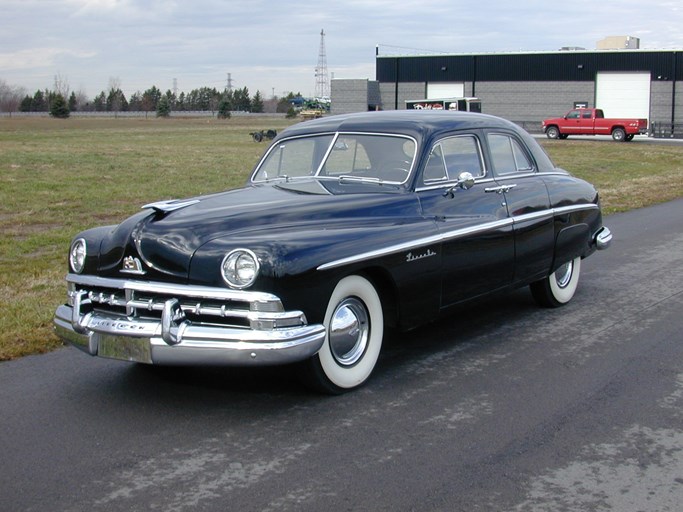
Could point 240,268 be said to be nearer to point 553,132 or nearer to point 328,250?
point 328,250

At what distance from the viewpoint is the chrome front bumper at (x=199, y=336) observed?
15.2ft

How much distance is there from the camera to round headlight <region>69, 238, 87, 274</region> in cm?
538

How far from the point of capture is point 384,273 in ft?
17.8

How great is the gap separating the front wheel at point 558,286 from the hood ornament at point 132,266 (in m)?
3.77

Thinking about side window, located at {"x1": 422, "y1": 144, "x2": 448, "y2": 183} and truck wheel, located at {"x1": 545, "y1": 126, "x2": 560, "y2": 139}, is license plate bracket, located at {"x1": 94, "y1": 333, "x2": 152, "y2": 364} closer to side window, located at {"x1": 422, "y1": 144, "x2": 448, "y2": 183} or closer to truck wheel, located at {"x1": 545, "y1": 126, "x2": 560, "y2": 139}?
side window, located at {"x1": 422, "y1": 144, "x2": 448, "y2": 183}

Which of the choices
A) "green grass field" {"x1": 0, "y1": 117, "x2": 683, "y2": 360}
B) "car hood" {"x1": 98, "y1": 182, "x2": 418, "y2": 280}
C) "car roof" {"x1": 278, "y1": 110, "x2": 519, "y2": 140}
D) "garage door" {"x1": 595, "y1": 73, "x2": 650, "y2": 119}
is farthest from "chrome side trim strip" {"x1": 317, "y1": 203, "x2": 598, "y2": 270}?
"garage door" {"x1": 595, "y1": 73, "x2": 650, "y2": 119}

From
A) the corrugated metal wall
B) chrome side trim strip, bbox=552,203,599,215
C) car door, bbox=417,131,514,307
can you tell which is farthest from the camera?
the corrugated metal wall

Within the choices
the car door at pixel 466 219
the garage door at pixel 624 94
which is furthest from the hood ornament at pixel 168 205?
the garage door at pixel 624 94

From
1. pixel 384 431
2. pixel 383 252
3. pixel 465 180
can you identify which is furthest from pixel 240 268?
pixel 465 180

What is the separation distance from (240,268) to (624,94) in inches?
2365

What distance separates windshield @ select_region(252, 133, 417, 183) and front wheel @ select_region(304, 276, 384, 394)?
1105 millimetres

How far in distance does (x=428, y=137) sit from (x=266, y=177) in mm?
1325

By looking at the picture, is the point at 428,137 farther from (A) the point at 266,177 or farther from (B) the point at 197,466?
(B) the point at 197,466

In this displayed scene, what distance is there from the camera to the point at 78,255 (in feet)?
17.9
